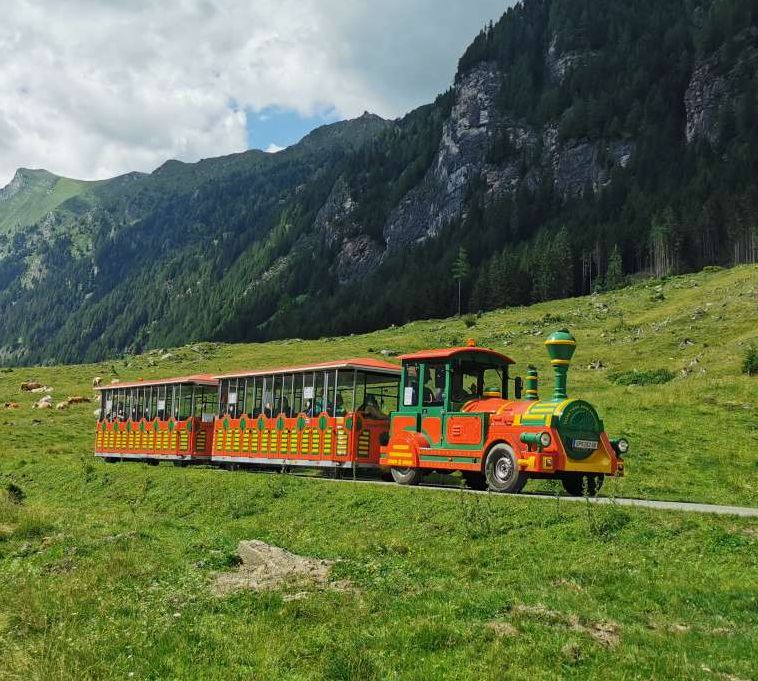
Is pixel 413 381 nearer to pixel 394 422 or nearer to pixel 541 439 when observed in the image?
pixel 394 422

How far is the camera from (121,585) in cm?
1112

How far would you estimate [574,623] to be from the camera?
801 cm

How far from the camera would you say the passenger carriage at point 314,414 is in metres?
23.3

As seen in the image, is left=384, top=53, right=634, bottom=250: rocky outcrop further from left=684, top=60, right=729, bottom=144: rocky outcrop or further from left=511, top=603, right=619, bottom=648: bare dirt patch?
left=511, top=603, right=619, bottom=648: bare dirt patch

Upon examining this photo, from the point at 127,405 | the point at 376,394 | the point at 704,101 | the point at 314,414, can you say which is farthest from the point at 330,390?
the point at 704,101

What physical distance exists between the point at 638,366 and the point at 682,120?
5125 inches

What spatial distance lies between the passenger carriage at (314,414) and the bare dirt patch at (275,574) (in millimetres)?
10577

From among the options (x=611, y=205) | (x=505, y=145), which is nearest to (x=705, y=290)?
(x=611, y=205)

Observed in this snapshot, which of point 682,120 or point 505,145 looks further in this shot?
point 505,145

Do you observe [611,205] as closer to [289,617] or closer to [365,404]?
[365,404]

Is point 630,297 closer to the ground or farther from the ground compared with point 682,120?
closer to the ground

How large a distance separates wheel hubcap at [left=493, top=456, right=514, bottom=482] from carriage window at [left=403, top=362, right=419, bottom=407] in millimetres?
3547

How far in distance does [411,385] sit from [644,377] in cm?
2483

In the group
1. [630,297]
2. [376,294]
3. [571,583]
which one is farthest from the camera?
[376,294]
